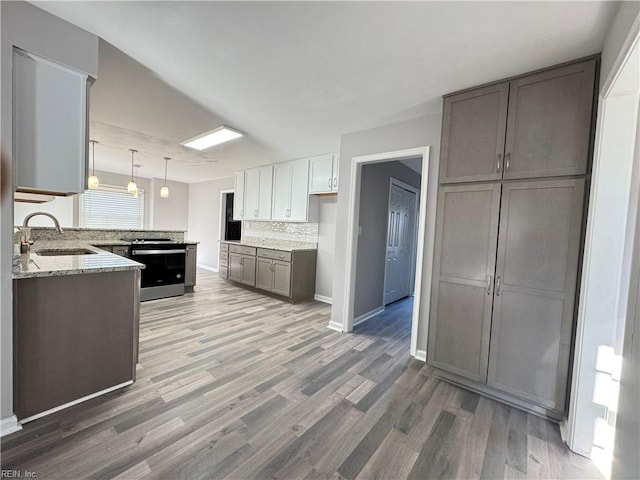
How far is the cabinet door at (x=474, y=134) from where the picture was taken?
209 cm

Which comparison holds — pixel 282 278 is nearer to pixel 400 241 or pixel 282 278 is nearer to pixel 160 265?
pixel 160 265

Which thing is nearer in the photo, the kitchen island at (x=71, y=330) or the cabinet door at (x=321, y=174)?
the kitchen island at (x=71, y=330)

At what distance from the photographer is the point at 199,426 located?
168cm

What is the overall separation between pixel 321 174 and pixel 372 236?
1.34m

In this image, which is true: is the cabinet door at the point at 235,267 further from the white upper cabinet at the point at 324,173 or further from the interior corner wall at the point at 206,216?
the white upper cabinet at the point at 324,173

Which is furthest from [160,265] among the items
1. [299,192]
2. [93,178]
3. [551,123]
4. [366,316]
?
[551,123]

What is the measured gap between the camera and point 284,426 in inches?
67.9

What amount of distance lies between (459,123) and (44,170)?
3.06m

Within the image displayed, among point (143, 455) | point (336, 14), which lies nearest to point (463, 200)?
point (336, 14)

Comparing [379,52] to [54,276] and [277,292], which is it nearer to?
[54,276]

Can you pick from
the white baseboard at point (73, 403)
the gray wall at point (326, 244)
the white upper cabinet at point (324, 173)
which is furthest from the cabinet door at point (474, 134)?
the white baseboard at point (73, 403)

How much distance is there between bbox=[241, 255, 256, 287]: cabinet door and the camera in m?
5.02

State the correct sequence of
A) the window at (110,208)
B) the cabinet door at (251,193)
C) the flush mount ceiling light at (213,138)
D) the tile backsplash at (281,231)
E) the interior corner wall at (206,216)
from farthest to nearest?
1. the interior corner wall at (206,216)
2. the window at (110,208)
3. the cabinet door at (251,193)
4. the tile backsplash at (281,231)
5. the flush mount ceiling light at (213,138)

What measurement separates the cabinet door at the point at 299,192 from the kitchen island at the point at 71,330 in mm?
2848
